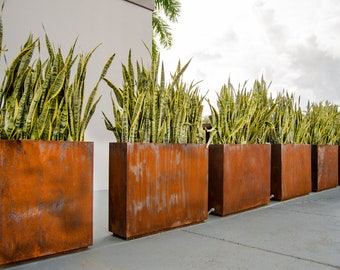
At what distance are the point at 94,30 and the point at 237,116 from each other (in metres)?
2.26

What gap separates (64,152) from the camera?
110 centimetres

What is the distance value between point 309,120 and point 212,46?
173 centimetres

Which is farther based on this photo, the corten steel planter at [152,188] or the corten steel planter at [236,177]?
the corten steel planter at [236,177]

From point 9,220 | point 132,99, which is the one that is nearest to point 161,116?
point 132,99

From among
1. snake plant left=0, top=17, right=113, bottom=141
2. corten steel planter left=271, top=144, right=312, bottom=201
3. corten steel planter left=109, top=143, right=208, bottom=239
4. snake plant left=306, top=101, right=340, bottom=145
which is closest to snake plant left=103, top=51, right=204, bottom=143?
corten steel planter left=109, top=143, right=208, bottom=239

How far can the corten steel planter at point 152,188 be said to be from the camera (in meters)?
1.26

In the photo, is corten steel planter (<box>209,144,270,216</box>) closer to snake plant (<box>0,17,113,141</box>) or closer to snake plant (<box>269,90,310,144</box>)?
snake plant (<box>269,90,310,144</box>)

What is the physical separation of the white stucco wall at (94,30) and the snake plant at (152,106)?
1655 millimetres

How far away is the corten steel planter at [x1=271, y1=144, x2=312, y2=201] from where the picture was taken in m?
2.22

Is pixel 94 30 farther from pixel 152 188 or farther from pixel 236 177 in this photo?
pixel 152 188

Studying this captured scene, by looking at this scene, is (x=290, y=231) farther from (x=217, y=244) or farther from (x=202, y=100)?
(x=202, y=100)

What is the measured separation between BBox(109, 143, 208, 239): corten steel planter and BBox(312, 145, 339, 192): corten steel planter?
163 cm

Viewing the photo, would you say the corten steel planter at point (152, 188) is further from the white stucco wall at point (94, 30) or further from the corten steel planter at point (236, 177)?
the white stucco wall at point (94, 30)

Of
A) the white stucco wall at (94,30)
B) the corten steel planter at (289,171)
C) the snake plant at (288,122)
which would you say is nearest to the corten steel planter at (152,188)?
the corten steel planter at (289,171)
